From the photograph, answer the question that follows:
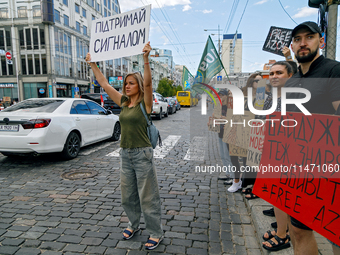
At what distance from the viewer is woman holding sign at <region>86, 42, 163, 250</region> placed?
9.01 feet

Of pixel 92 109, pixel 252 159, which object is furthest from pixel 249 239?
pixel 92 109

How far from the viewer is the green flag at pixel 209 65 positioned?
18.5 feet

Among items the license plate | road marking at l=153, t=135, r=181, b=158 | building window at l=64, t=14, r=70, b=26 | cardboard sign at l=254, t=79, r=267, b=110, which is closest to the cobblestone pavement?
the license plate

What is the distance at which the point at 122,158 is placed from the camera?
9.34 ft

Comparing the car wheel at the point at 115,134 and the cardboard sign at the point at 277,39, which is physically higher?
the cardboard sign at the point at 277,39

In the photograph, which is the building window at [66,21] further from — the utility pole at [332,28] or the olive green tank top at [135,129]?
the olive green tank top at [135,129]

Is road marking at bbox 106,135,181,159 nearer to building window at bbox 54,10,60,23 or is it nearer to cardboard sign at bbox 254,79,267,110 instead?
cardboard sign at bbox 254,79,267,110

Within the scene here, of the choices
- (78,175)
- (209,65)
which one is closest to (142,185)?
(78,175)

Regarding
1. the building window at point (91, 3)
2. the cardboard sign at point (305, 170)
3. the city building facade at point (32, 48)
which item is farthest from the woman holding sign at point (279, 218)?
the building window at point (91, 3)

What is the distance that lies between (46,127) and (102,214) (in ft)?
9.74

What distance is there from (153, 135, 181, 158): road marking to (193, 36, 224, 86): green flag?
2.37 meters

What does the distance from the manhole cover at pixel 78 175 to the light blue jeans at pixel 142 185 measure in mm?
2521

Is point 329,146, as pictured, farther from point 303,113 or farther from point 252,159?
point 252,159

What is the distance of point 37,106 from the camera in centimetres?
605
